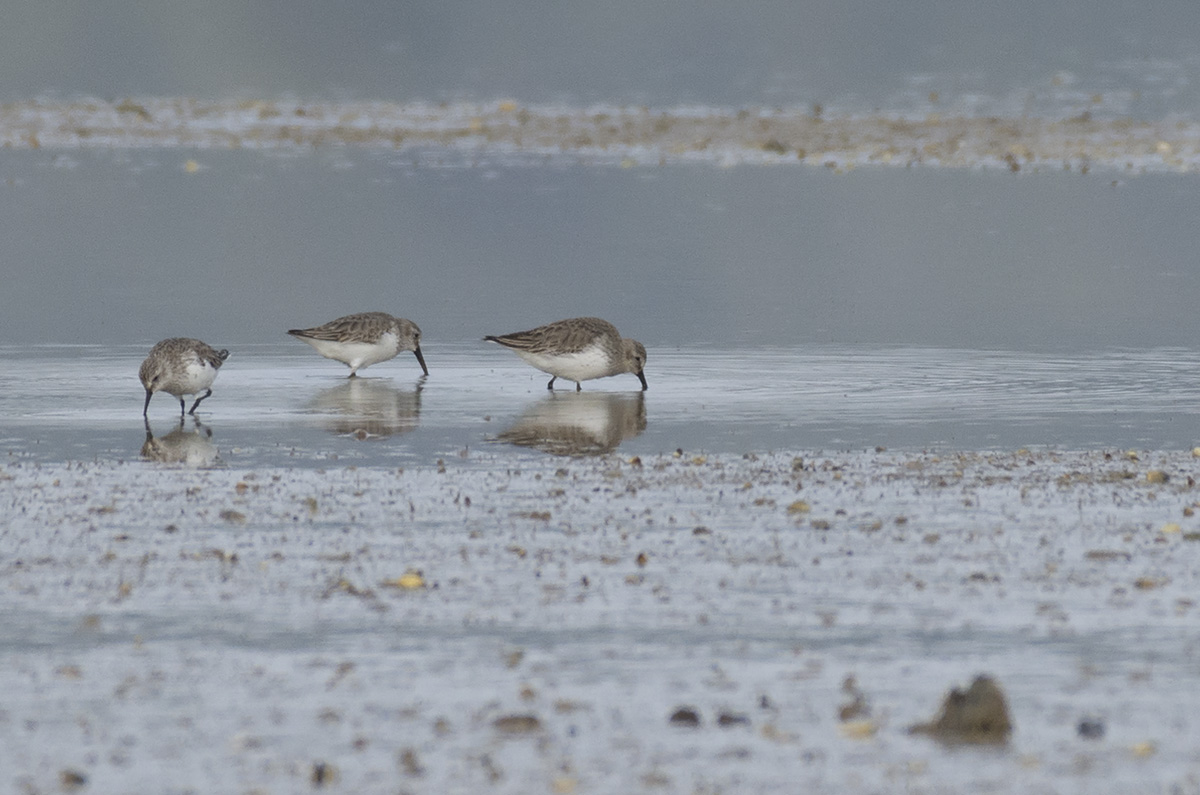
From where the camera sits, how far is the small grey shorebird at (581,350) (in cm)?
1773

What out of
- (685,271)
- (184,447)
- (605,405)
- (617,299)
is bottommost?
(184,447)

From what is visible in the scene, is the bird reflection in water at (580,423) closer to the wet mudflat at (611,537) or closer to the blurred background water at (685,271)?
the wet mudflat at (611,537)

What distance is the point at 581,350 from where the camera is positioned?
17734 millimetres

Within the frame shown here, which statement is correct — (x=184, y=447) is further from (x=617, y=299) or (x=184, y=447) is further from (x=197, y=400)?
(x=617, y=299)

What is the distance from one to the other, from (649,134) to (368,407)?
98.1ft

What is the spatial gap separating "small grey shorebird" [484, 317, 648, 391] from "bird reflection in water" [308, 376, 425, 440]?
1.05 metres

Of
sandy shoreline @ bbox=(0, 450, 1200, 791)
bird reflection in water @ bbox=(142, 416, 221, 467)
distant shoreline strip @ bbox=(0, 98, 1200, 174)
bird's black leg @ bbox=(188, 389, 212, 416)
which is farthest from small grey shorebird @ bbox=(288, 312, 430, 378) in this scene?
distant shoreline strip @ bbox=(0, 98, 1200, 174)

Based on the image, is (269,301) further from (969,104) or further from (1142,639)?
(969,104)

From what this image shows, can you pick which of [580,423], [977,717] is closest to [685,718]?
[977,717]

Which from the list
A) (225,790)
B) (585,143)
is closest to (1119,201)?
(585,143)

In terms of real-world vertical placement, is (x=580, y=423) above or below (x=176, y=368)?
below

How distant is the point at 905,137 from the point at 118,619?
36705 mm

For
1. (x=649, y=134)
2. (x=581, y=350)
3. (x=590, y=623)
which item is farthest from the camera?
(x=649, y=134)

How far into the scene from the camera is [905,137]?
4466 centimetres
